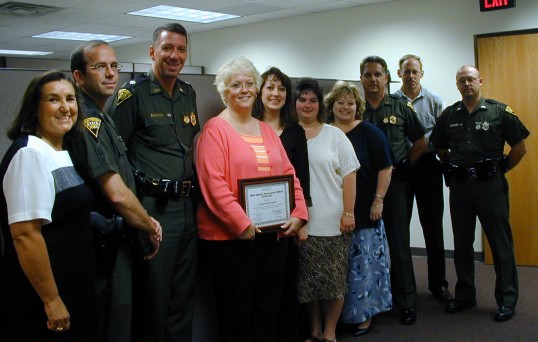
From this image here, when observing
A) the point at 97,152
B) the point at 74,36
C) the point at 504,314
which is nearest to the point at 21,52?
the point at 74,36

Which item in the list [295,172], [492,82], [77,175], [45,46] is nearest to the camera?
[77,175]

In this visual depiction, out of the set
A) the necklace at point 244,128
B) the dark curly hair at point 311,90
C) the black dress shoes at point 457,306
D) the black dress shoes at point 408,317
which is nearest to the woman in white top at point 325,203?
A: the dark curly hair at point 311,90

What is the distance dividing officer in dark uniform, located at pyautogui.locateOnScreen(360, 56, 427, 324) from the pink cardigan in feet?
3.68

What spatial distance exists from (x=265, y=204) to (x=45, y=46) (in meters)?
7.29

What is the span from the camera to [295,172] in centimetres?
276

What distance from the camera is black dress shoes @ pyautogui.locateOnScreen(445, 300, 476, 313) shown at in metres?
3.50

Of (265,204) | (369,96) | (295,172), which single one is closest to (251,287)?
(265,204)

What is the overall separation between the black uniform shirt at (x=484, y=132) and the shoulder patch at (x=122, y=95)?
84.2 inches

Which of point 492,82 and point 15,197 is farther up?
point 492,82

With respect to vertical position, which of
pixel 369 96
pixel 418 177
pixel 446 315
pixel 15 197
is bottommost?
pixel 446 315

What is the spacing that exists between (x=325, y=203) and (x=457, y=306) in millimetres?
1330

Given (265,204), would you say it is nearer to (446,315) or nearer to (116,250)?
(116,250)

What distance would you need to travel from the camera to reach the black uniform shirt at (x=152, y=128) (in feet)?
7.24

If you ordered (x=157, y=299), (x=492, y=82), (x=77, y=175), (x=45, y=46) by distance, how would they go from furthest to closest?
(x=45, y=46)
(x=492, y=82)
(x=157, y=299)
(x=77, y=175)
